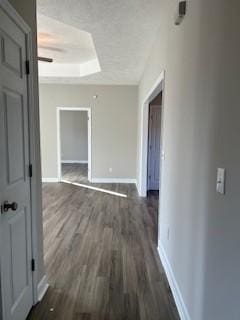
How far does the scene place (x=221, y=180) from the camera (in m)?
1.28

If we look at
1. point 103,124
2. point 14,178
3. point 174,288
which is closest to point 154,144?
point 103,124

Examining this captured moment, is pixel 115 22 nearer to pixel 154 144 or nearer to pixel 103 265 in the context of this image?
pixel 103 265

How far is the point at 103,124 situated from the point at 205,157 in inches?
224

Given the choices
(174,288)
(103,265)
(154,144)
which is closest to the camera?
(174,288)

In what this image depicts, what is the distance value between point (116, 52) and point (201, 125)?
124 inches

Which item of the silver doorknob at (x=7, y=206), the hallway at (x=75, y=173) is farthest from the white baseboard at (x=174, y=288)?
the hallway at (x=75, y=173)

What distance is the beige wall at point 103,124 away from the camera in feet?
22.9

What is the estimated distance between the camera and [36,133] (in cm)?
213

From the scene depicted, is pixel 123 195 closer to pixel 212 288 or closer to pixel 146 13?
pixel 146 13

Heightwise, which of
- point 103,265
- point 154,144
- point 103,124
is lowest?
point 103,265

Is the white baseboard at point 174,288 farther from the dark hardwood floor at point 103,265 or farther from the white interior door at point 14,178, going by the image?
the white interior door at point 14,178

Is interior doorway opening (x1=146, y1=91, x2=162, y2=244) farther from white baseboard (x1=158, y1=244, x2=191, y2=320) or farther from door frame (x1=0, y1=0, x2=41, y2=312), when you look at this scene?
door frame (x1=0, y1=0, x2=41, y2=312)

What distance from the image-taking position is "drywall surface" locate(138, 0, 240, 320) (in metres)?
1.17

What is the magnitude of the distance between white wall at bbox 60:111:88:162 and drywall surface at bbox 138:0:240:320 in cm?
881
